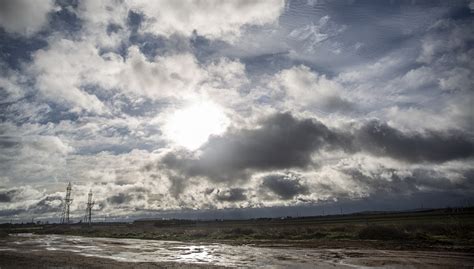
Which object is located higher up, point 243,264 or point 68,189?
point 68,189

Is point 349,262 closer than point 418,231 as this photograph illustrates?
Yes

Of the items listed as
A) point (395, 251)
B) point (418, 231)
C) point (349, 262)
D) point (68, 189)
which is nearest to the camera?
point (349, 262)

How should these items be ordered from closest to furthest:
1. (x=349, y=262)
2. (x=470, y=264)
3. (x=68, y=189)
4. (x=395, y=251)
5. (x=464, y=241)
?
(x=470, y=264) < (x=349, y=262) < (x=395, y=251) < (x=464, y=241) < (x=68, y=189)

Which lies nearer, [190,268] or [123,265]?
[190,268]

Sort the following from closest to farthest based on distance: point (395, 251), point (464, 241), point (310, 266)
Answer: point (310, 266), point (395, 251), point (464, 241)

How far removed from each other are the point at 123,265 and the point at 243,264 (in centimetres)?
817

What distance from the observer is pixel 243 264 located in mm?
23625

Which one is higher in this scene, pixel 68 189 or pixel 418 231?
pixel 68 189

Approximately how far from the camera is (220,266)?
22891mm

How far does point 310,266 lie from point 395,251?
35.7 ft

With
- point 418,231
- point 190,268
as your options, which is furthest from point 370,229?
point 190,268

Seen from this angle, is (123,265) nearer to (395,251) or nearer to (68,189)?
(395,251)

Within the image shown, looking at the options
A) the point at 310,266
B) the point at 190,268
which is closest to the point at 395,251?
the point at 310,266

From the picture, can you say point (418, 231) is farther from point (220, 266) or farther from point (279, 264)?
Result: point (220, 266)
